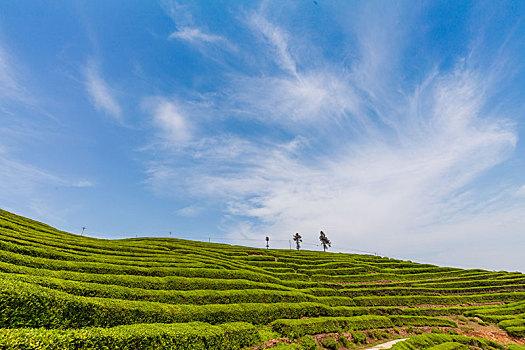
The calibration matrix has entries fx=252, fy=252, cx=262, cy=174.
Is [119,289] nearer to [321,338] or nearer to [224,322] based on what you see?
[224,322]

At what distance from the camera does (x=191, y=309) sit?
66.0 feet

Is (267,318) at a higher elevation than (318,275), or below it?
below

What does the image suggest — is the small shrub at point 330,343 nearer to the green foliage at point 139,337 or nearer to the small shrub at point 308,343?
the small shrub at point 308,343

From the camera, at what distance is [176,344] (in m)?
15.2

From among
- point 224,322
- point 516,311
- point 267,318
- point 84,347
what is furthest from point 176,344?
point 516,311

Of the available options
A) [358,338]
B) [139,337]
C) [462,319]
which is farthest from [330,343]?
[462,319]

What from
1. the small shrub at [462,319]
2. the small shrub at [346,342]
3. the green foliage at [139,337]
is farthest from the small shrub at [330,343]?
the small shrub at [462,319]

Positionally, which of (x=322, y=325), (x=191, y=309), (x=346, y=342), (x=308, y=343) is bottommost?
(x=346, y=342)

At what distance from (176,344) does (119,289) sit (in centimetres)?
818

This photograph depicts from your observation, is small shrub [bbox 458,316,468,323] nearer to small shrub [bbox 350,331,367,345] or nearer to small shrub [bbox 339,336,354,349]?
small shrub [bbox 350,331,367,345]

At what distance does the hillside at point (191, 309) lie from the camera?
1397 centimetres

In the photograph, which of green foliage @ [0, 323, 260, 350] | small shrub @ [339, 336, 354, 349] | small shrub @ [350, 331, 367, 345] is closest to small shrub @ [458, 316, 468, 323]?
small shrub @ [350, 331, 367, 345]

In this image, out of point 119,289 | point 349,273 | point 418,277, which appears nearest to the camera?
point 119,289

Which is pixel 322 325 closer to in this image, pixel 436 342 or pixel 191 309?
pixel 436 342
